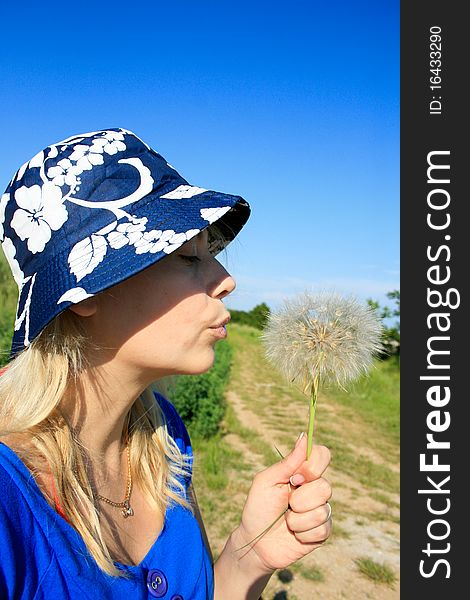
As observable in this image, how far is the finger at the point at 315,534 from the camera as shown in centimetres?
169

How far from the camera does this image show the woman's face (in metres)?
1.56

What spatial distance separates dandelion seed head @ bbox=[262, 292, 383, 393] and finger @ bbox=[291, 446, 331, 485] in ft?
0.68

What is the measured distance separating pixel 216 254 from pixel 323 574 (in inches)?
176

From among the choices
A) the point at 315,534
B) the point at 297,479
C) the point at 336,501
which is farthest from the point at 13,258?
the point at 336,501

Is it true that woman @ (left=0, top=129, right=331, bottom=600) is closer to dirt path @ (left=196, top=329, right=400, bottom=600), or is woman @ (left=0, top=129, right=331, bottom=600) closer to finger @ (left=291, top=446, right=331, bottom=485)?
finger @ (left=291, top=446, right=331, bottom=485)

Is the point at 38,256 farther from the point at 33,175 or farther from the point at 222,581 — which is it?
the point at 222,581

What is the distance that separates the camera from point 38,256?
1516 mm

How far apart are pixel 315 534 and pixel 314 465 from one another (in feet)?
0.74

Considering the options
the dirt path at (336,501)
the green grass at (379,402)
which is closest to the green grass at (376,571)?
the dirt path at (336,501)

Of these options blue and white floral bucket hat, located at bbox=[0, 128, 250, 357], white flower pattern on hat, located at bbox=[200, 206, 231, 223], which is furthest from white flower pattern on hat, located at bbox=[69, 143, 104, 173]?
white flower pattern on hat, located at bbox=[200, 206, 231, 223]

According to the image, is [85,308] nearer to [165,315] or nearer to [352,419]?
[165,315]

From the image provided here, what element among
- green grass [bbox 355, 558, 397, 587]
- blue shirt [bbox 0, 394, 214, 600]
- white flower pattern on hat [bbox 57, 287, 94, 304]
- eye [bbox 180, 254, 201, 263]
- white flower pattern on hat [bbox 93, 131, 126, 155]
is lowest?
green grass [bbox 355, 558, 397, 587]

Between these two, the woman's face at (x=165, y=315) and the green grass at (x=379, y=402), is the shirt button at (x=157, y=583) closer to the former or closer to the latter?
the woman's face at (x=165, y=315)

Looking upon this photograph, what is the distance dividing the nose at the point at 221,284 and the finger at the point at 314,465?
1.90ft
